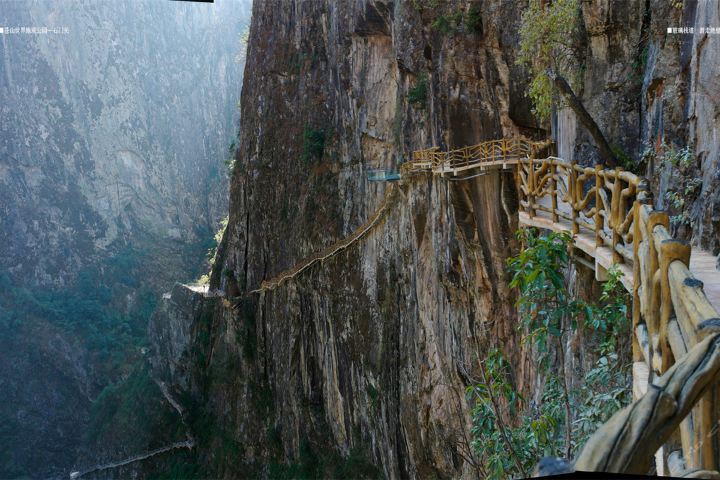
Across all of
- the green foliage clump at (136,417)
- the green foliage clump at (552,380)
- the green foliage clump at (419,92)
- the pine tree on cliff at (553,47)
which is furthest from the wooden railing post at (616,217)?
the green foliage clump at (136,417)

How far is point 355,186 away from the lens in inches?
867

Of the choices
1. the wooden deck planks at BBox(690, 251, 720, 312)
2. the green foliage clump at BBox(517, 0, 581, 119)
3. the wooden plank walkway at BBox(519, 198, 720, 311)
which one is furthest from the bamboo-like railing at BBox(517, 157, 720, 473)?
the green foliage clump at BBox(517, 0, 581, 119)

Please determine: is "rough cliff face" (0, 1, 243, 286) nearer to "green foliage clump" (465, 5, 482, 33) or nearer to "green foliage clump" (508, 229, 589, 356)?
"green foliage clump" (465, 5, 482, 33)

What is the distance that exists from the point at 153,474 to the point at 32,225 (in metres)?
30.6

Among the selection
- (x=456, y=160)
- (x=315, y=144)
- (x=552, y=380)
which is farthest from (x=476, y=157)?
(x=315, y=144)

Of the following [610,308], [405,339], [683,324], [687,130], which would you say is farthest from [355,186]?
[683,324]

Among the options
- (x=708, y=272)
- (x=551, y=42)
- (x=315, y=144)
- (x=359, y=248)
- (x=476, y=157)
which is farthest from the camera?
(x=315, y=144)

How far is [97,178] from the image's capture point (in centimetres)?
5688

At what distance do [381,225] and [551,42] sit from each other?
317 inches

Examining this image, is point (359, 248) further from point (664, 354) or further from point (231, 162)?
point (231, 162)

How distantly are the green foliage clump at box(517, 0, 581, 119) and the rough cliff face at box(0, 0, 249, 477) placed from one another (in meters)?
42.4

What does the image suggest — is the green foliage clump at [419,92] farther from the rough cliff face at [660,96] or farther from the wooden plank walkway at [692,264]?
the wooden plank walkway at [692,264]

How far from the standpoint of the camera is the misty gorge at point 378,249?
4812mm

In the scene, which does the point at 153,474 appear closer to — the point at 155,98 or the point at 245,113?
the point at 245,113
